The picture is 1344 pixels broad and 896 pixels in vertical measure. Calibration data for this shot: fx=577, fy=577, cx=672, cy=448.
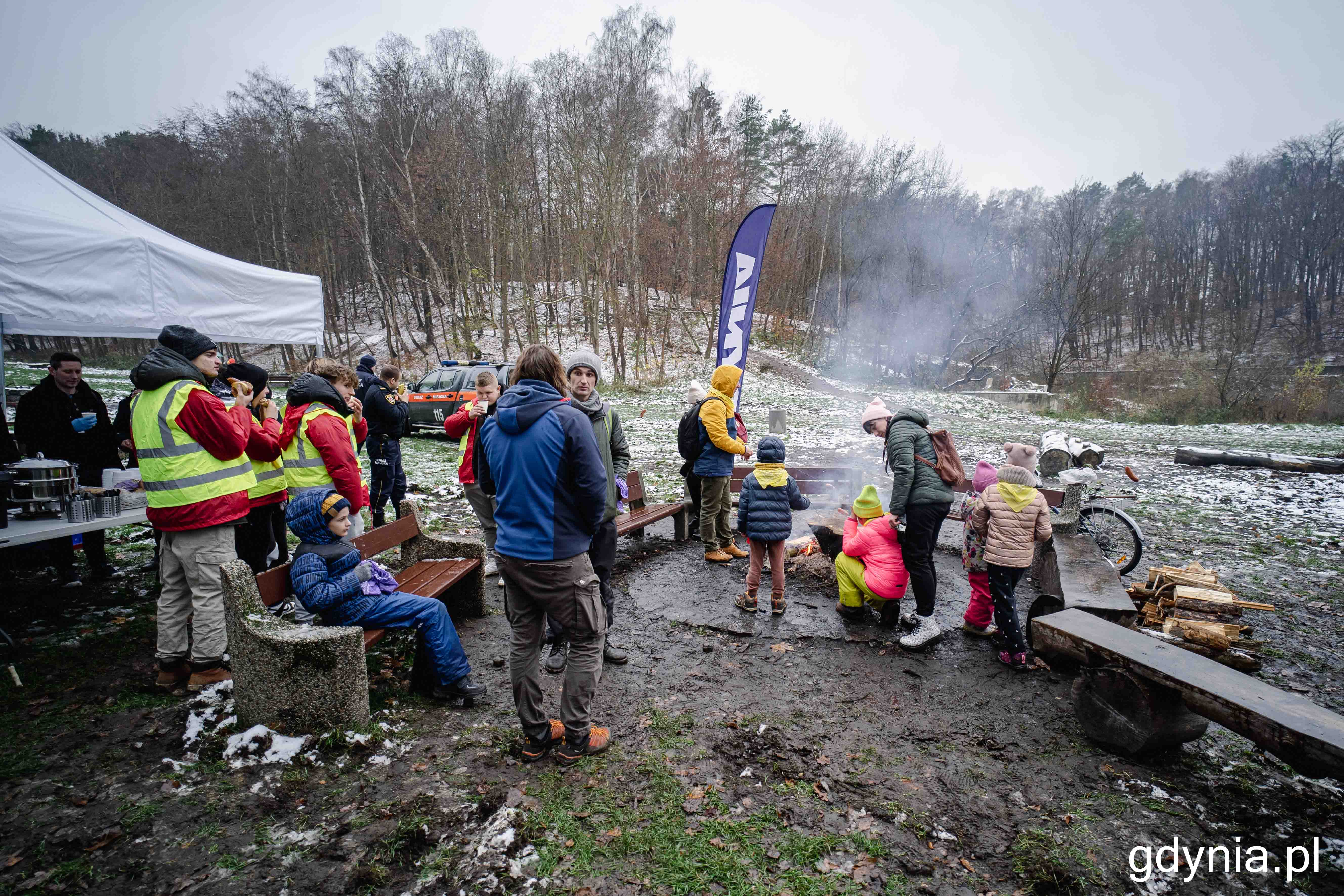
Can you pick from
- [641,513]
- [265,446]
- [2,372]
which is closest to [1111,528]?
[641,513]

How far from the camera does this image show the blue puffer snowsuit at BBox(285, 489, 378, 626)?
303 cm

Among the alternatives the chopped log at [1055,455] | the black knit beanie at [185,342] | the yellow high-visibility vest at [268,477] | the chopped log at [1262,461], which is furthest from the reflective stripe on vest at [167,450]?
the chopped log at [1262,461]

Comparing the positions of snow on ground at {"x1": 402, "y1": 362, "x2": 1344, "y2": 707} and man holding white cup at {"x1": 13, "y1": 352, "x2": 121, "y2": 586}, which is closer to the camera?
man holding white cup at {"x1": 13, "y1": 352, "x2": 121, "y2": 586}

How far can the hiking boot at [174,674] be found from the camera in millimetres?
3309

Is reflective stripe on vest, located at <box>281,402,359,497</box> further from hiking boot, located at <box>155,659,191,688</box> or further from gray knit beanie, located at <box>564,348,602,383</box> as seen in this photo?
gray knit beanie, located at <box>564,348,602,383</box>

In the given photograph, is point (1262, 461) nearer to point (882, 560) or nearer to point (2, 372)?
point (882, 560)

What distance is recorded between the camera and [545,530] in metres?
2.59

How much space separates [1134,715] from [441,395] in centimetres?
1324

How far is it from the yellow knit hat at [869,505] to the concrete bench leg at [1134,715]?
1.73 metres

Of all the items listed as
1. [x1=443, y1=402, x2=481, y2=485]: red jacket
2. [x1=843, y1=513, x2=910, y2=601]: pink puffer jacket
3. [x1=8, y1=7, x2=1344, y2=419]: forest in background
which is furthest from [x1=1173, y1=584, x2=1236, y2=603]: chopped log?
[x1=8, y1=7, x2=1344, y2=419]: forest in background

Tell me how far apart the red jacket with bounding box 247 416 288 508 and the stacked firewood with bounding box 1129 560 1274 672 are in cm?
581

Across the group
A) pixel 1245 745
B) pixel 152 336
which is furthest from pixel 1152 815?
pixel 152 336

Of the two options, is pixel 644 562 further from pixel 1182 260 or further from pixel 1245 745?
pixel 1182 260

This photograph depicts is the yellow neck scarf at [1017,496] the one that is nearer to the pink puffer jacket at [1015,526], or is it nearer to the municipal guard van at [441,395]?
the pink puffer jacket at [1015,526]
